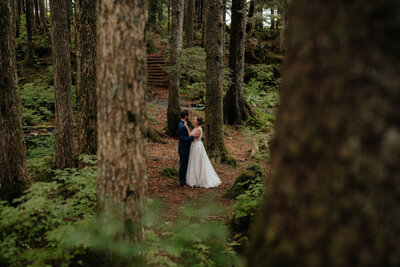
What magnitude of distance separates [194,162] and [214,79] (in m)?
3.04

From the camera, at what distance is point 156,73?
2184cm

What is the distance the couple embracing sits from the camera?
25.0 feet

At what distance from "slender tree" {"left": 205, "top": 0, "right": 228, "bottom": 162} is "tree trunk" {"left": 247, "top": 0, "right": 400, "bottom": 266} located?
306 inches

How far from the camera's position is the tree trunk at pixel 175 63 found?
1163 cm

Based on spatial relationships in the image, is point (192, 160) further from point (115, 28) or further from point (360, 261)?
point (360, 261)

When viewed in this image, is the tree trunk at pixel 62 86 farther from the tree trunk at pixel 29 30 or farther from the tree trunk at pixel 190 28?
the tree trunk at pixel 29 30

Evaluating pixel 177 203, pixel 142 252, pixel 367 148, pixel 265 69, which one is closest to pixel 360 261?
pixel 367 148

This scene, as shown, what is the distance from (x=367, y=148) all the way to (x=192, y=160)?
6.81 m

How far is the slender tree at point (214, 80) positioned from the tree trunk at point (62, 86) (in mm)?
4309

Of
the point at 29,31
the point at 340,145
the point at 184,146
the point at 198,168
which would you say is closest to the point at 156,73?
the point at 29,31

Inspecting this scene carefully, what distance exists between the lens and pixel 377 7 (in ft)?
3.47

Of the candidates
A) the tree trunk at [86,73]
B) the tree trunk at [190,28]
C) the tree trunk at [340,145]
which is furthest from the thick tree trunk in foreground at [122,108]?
the tree trunk at [190,28]

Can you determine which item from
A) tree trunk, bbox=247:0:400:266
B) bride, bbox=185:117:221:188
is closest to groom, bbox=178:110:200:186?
bride, bbox=185:117:221:188

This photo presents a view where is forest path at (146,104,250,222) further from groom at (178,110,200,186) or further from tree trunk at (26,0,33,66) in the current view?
→ tree trunk at (26,0,33,66)
